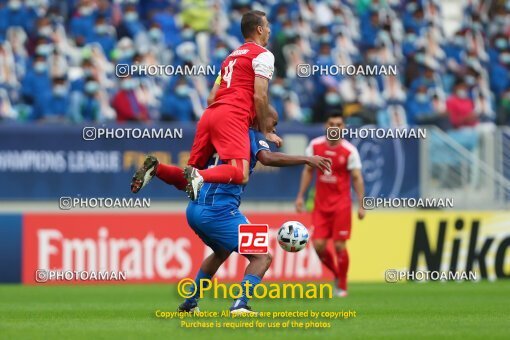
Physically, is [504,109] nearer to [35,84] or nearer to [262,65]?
[35,84]

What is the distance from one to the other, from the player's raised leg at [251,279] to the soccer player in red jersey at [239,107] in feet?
2.56

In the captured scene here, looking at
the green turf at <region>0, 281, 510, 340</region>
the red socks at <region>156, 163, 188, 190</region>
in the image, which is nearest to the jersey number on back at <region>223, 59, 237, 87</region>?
the red socks at <region>156, 163, 188, 190</region>

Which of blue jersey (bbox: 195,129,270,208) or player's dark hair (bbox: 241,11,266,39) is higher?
player's dark hair (bbox: 241,11,266,39)

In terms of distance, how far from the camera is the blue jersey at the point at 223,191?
12.5 metres

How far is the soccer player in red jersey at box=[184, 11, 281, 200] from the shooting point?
1245 centimetres

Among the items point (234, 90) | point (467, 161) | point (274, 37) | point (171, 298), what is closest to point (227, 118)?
point (234, 90)

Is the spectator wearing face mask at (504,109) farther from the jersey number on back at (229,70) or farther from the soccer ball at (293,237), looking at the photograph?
the jersey number on back at (229,70)

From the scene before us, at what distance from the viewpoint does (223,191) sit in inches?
492

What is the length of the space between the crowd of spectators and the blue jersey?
1190cm

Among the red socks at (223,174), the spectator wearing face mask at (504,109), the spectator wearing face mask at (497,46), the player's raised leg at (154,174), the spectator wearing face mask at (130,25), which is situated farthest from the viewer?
the spectator wearing face mask at (497,46)

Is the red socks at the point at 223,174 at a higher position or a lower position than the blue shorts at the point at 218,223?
higher

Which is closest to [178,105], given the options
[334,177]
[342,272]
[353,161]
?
[334,177]

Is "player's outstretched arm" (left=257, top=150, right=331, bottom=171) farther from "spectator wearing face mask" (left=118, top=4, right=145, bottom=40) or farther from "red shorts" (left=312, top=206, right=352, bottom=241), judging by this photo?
"spectator wearing face mask" (left=118, top=4, right=145, bottom=40)

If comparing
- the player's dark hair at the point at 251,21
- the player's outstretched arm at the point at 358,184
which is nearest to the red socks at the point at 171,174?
the player's dark hair at the point at 251,21
